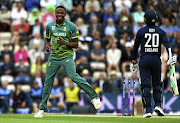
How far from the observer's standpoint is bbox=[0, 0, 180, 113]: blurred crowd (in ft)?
62.4

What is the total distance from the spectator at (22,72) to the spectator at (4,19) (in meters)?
2.65

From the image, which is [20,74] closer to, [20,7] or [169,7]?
[20,7]

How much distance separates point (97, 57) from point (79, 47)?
878mm

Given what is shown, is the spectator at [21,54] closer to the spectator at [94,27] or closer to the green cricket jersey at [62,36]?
the spectator at [94,27]

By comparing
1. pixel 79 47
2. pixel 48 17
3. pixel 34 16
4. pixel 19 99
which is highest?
pixel 34 16

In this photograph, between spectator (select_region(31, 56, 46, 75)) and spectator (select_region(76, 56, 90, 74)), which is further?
spectator (select_region(31, 56, 46, 75))

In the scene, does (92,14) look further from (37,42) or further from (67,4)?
(37,42)

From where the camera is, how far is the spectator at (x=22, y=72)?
20.2 m

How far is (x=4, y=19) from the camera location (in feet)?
76.1

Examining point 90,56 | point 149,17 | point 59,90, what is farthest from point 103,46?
point 149,17

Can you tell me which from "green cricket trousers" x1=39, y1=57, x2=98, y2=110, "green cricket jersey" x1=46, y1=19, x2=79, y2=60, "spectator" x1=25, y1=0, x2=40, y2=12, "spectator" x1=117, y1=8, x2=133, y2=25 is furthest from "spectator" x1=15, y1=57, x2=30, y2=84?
"green cricket jersey" x1=46, y1=19, x2=79, y2=60

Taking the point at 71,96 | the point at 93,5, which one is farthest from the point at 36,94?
the point at 93,5

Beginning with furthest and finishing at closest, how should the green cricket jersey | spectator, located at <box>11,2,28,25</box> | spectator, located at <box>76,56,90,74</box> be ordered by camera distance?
spectator, located at <box>11,2,28,25</box>, spectator, located at <box>76,56,90,74</box>, the green cricket jersey

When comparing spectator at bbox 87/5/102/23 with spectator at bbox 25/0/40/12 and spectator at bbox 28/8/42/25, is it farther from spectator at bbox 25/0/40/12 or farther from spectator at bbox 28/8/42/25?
spectator at bbox 25/0/40/12
